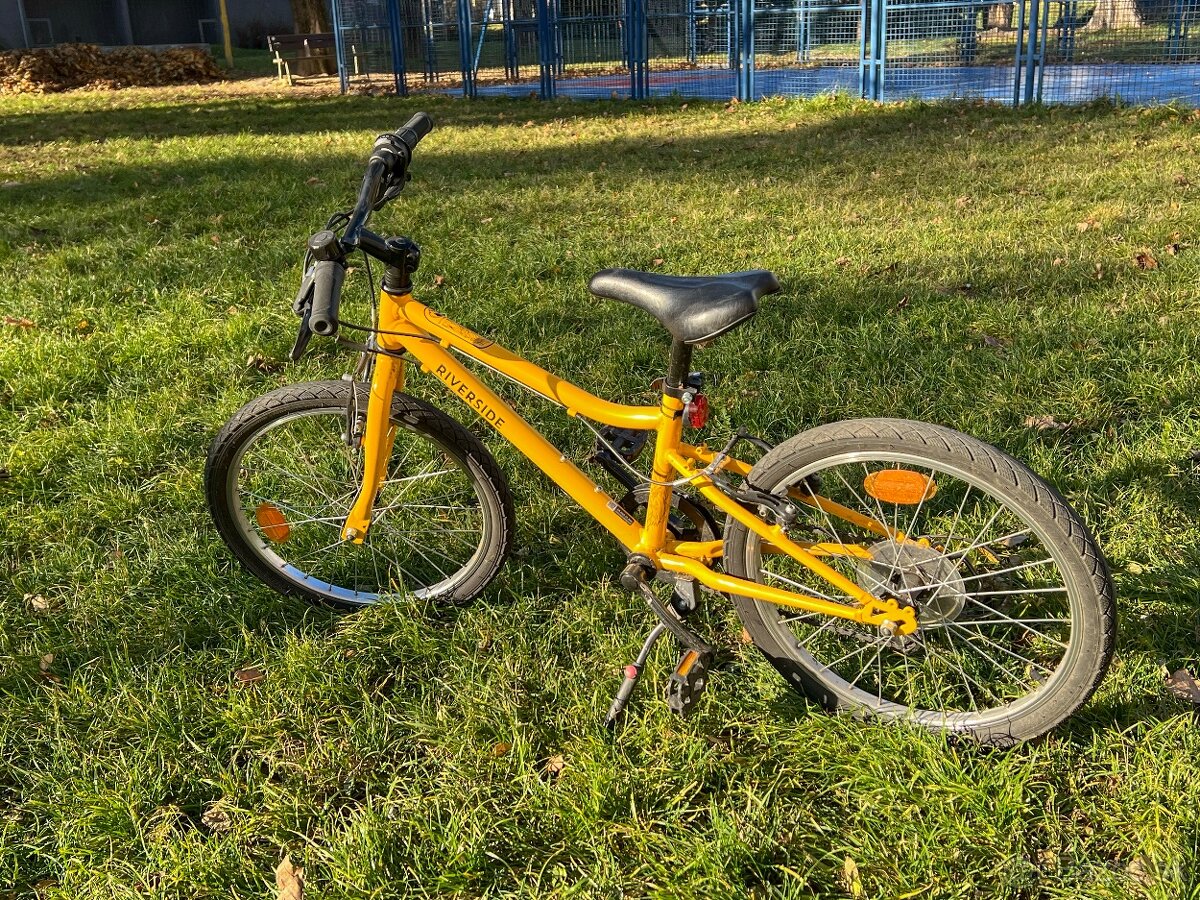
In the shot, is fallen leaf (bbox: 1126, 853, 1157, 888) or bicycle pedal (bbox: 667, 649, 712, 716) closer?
fallen leaf (bbox: 1126, 853, 1157, 888)

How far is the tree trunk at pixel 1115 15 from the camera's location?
1071 cm

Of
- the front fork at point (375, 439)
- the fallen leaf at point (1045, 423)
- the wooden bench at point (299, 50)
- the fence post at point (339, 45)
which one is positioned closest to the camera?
Result: the front fork at point (375, 439)

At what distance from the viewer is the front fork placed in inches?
102

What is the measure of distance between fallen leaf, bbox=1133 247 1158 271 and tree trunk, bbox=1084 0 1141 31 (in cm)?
720

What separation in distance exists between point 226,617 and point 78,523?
94 cm

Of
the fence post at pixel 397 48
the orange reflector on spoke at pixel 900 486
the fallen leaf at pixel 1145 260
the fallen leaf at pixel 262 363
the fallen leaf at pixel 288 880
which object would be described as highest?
the fence post at pixel 397 48

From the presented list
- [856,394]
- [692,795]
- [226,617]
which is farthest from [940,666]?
[226,617]

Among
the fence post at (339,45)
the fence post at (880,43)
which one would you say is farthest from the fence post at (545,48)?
the fence post at (880,43)

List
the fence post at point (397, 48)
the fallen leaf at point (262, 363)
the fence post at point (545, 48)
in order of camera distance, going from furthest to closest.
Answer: the fence post at point (397, 48) → the fence post at point (545, 48) → the fallen leaf at point (262, 363)

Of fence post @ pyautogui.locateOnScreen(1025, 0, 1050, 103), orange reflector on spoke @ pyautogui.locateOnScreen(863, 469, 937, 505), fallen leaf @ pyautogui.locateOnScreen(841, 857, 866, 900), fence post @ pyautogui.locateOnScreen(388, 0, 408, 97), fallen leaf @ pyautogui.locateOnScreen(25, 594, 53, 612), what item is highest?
fence post @ pyautogui.locateOnScreen(388, 0, 408, 97)

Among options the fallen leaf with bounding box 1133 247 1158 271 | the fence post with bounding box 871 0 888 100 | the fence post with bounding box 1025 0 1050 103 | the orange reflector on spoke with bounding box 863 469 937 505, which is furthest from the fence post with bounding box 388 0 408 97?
the orange reflector on spoke with bounding box 863 469 937 505

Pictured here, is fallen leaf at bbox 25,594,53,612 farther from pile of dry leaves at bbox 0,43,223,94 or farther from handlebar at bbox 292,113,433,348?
pile of dry leaves at bbox 0,43,223,94

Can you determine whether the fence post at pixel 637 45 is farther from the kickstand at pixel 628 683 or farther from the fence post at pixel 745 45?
the kickstand at pixel 628 683

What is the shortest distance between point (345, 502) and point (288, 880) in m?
1.25
